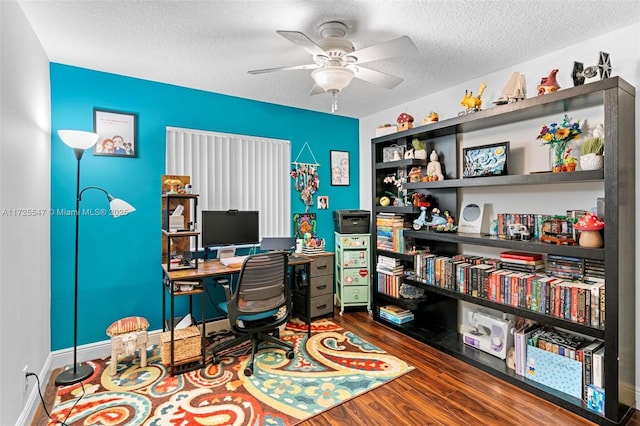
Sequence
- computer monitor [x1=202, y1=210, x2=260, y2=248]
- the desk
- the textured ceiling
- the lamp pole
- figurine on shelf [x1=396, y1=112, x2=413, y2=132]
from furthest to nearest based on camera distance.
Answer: figurine on shelf [x1=396, y1=112, x2=413, y2=132]
computer monitor [x1=202, y1=210, x2=260, y2=248]
the desk
the lamp pole
the textured ceiling

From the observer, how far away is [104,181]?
9.32ft

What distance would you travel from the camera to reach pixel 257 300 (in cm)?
261

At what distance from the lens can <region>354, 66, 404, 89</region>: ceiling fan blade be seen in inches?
84.7

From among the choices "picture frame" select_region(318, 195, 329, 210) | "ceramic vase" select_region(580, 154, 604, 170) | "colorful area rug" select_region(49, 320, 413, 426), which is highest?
"ceramic vase" select_region(580, 154, 604, 170)

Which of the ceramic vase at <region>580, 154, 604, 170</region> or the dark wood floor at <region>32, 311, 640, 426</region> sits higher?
the ceramic vase at <region>580, 154, 604, 170</region>

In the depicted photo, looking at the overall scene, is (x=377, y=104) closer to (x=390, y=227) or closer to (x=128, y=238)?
(x=390, y=227)

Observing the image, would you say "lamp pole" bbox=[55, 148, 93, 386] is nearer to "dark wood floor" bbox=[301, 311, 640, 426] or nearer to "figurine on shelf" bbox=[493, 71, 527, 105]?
"dark wood floor" bbox=[301, 311, 640, 426]

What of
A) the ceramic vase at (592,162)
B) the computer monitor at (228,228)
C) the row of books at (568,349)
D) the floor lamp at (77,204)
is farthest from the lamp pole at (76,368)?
the ceramic vase at (592,162)

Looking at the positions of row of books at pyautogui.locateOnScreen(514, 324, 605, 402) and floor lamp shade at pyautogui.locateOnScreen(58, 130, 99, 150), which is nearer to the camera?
row of books at pyautogui.locateOnScreen(514, 324, 605, 402)

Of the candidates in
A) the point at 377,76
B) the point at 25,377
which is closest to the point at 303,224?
the point at 377,76

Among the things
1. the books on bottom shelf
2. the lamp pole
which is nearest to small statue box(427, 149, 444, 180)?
the books on bottom shelf

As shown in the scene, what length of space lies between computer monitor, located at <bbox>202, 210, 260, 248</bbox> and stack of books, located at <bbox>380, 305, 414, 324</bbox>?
1598mm

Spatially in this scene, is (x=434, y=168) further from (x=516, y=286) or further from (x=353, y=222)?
(x=516, y=286)

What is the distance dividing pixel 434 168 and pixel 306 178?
61.1 inches
